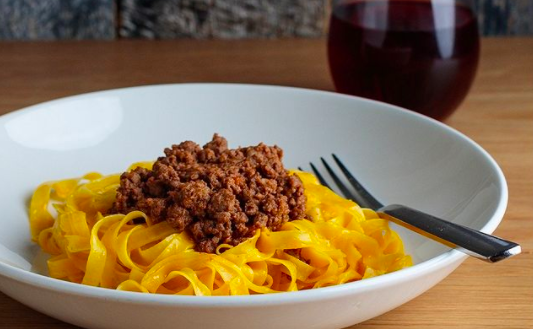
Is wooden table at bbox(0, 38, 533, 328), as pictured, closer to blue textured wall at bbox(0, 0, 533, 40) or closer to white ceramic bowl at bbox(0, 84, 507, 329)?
white ceramic bowl at bbox(0, 84, 507, 329)

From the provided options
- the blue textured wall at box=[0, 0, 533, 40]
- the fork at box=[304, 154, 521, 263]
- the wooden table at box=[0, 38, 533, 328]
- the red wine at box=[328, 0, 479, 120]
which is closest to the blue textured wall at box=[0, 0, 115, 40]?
the blue textured wall at box=[0, 0, 533, 40]

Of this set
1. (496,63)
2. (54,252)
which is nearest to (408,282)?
(54,252)

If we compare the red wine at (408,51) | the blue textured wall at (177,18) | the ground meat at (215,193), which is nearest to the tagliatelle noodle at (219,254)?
the ground meat at (215,193)

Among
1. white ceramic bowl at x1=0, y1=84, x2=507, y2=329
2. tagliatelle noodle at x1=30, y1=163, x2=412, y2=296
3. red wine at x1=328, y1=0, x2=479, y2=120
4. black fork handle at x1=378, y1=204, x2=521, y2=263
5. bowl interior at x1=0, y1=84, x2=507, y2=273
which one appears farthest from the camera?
red wine at x1=328, y1=0, x2=479, y2=120

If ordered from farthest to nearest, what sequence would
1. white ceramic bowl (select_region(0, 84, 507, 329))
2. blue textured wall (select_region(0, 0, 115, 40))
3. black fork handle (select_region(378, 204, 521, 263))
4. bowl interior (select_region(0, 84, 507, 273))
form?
blue textured wall (select_region(0, 0, 115, 40)) < bowl interior (select_region(0, 84, 507, 273)) < white ceramic bowl (select_region(0, 84, 507, 329)) < black fork handle (select_region(378, 204, 521, 263))

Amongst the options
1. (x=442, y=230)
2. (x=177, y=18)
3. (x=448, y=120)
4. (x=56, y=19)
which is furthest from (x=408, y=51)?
(x=56, y=19)

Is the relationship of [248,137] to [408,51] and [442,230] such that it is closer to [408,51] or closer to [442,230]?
[408,51]

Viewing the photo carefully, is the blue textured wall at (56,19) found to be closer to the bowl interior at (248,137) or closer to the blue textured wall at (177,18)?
the blue textured wall at (177,18)
